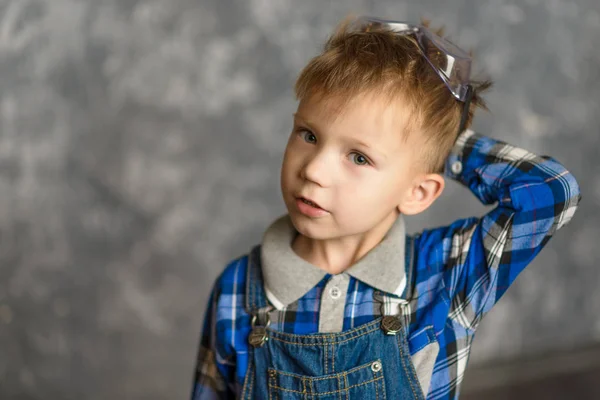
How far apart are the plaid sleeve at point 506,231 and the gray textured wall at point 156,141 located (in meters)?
1.00

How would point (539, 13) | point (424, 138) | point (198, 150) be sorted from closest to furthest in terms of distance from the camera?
1. point (424, 138)
2. point (198, 150)
3. point (539, 13)

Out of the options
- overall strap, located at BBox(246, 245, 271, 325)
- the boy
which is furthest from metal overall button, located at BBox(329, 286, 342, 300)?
overall strap, located at BBox(246, 245, 271, 325)

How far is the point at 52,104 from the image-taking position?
200cm

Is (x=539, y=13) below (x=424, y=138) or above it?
above

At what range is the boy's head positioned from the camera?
1213mm

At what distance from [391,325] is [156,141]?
1098mm

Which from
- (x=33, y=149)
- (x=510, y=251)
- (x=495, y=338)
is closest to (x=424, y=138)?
(x=510, y=251)

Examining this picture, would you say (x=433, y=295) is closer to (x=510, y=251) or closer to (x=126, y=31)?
(x=510, y=251)

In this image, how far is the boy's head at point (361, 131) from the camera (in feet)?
3.98

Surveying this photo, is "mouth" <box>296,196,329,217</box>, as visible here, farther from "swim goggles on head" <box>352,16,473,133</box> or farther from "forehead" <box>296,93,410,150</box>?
"swim goggles on head" <box>352,16,473,133</box>

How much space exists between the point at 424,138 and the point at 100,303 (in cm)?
127

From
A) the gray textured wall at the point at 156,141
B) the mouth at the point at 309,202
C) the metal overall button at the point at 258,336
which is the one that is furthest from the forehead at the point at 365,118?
the gray textured wall at the point at 156,141

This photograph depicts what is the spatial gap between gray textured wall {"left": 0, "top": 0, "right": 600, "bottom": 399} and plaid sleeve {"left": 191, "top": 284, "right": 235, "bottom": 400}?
838 mm

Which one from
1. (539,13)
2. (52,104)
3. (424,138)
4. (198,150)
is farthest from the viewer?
(539,13)
